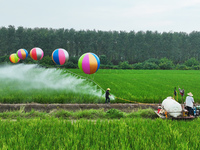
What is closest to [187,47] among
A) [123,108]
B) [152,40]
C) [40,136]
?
[152,40]

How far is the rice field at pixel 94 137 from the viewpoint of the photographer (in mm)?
4227

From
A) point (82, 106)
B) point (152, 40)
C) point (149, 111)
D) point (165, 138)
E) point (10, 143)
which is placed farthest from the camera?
point (152, 40)

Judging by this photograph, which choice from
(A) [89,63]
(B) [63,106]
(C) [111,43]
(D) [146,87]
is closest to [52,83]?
(B) [63,106]

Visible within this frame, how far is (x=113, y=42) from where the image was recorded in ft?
256

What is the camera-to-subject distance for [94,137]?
4.74 m

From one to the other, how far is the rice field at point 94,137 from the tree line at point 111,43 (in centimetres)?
6242

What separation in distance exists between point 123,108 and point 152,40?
77.9 m

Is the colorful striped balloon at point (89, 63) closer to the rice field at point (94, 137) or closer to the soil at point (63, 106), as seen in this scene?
the soil at point (63, 106)

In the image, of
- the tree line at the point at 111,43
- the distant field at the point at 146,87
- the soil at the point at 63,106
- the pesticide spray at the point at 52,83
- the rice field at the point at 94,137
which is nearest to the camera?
the rice field at the point at 94,137

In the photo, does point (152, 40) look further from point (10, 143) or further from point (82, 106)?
point (10, 143)

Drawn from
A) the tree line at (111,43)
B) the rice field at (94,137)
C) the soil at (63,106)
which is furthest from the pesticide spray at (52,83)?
the tree line at (111,43)

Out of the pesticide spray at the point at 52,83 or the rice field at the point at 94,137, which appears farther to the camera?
the pesticide spray at the point at 52,83

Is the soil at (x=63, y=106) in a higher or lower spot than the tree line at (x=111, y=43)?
lower

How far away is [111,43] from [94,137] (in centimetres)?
7347
